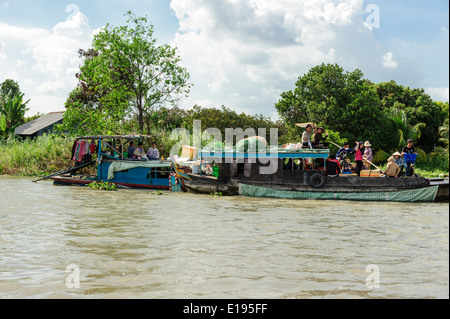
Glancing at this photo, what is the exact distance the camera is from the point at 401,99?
3594 centimetres

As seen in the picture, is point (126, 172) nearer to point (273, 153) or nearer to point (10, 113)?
point (273, 153)

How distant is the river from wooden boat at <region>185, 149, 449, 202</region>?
9.58 ft

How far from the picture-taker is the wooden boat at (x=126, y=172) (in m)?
18.1

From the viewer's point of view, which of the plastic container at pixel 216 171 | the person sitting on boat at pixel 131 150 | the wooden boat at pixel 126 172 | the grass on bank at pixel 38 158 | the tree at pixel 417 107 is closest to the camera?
the plastic container at pixel 216 171

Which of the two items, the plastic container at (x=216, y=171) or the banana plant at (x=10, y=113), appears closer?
the plastic container at (x=216, y=171)

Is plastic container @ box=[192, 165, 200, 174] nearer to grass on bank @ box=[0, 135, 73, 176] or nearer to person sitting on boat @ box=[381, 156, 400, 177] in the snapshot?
person sitting on boat @ box=[381, 156, 400, 177]

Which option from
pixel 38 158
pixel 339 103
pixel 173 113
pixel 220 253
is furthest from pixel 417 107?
pixel 220 253

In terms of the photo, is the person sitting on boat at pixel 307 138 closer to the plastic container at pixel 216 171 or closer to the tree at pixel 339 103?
the plastic container at pixel 216 171

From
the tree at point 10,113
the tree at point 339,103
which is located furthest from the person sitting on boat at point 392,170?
the tree at point 10,113

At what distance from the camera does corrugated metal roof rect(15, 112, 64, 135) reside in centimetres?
3875

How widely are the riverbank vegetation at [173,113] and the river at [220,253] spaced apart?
13.1 metres

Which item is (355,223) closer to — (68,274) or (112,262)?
(112,262)

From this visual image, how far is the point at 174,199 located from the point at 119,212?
3.79m

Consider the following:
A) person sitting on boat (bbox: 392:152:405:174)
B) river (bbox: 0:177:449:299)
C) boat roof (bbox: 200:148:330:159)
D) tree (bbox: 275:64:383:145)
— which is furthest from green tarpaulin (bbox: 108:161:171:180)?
tree (bbox: 275:64:383:145)
